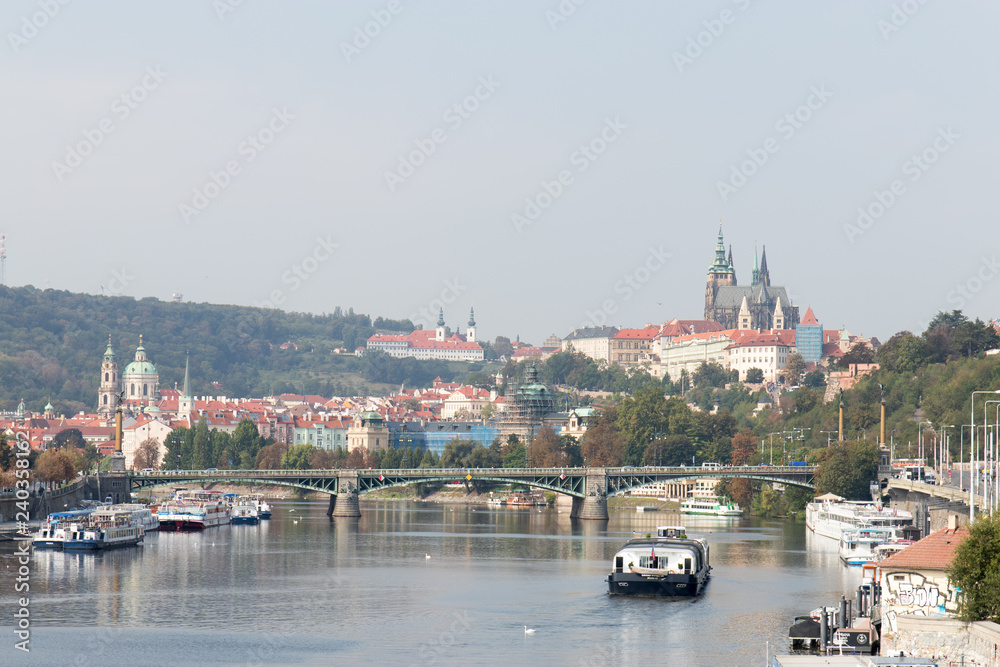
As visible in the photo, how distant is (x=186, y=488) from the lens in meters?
137

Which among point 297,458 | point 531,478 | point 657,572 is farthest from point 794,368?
point 657,572

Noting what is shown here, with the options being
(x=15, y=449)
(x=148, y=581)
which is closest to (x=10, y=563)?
(x=148, y=581)

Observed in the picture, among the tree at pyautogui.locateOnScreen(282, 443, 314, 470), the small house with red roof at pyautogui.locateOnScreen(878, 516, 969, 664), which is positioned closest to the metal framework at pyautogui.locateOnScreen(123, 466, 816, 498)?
the tree at pyautogui.locateOnScreen(282, 443, 314, 470)

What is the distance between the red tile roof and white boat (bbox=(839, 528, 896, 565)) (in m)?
27.2

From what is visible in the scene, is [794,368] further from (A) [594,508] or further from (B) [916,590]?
(B) [916,590]

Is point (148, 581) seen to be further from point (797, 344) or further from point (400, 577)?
point (797, 344)

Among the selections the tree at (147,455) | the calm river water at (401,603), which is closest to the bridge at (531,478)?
the calm river water at (401,603)

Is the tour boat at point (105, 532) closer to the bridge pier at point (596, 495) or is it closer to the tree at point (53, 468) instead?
the tree at point (53, 468)

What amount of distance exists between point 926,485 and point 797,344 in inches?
4609

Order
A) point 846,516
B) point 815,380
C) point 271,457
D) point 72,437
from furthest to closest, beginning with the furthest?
point 72,437, point 815,380, point 271,457, point 846,516

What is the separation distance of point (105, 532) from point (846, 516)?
33.5m

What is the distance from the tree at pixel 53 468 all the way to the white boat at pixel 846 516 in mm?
41686

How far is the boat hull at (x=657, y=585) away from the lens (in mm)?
50969

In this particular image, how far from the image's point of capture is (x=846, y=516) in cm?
7244
